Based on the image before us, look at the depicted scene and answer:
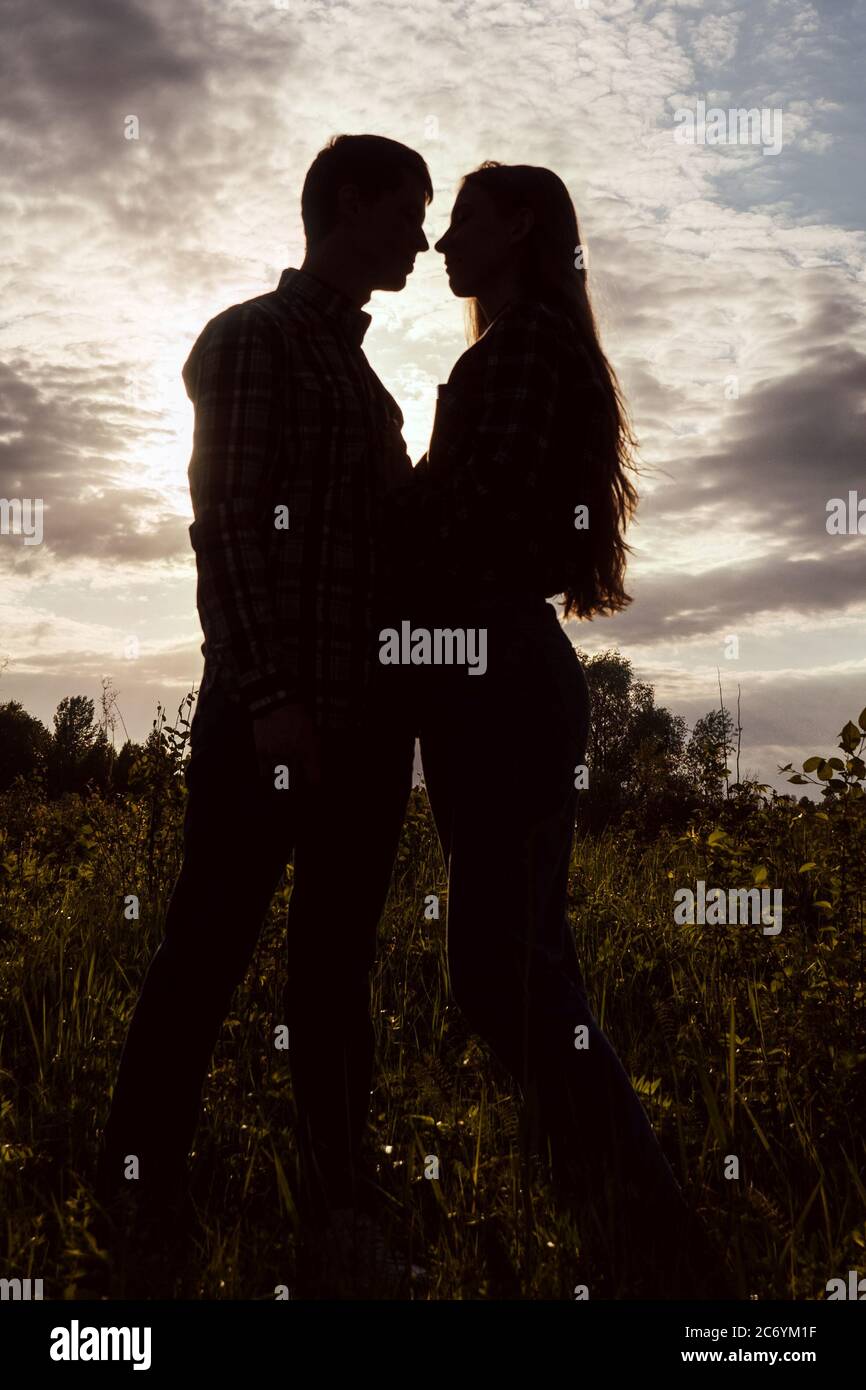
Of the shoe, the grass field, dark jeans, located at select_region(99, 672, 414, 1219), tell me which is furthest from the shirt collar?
the shoe

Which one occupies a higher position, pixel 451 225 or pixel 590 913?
pixel 451 225

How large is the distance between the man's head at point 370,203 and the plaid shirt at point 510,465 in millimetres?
490

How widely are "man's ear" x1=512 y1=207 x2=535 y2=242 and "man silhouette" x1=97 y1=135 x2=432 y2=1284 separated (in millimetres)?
306

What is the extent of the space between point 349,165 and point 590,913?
12.1 feet

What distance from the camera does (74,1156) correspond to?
2.97 meters

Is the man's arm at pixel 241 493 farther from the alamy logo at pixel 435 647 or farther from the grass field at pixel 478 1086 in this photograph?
the grass field at pixel 478 1086

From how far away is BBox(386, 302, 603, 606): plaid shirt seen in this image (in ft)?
7.53

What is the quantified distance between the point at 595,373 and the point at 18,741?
2330 inches

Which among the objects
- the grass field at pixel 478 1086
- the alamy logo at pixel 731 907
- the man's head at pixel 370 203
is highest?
the man's head at pixel 370 203
